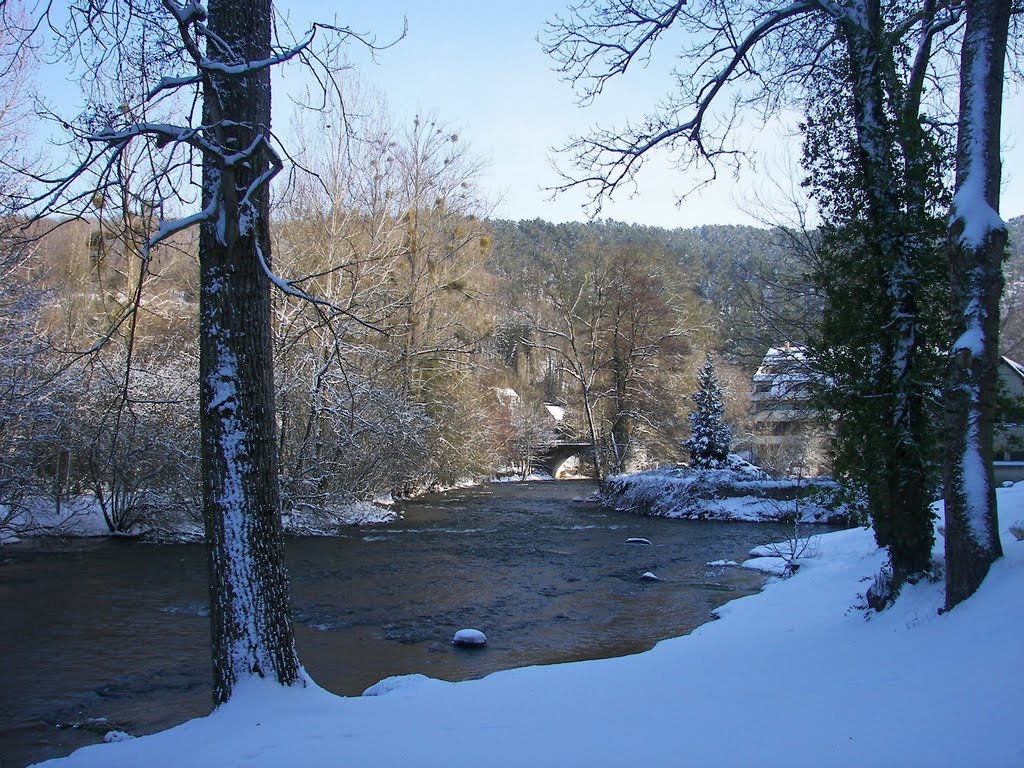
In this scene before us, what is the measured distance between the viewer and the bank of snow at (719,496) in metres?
23.2

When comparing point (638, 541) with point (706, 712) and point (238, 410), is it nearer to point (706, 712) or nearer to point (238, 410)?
point (706, 712)

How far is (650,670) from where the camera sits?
20.0 feet

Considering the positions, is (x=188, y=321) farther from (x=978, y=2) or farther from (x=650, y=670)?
(x=978, y=2)

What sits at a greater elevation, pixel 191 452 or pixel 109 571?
pixel 191 452

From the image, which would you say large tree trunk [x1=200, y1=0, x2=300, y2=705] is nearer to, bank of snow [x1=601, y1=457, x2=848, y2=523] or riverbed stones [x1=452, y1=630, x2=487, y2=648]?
riverbed stones [x1=452, y1=630, x2=487, y2=648]

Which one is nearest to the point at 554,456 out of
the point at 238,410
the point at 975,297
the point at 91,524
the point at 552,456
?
the point at 552,456

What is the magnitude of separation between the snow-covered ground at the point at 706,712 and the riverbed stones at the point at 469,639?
2.60 meters

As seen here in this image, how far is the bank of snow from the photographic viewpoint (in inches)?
914

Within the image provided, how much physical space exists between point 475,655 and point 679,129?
6396mm

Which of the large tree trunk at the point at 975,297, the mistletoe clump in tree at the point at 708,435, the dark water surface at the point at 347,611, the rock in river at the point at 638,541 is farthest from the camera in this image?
the mistletoe clump in tree at the point at 708,435

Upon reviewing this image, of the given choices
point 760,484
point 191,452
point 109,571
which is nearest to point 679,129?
point 109,571

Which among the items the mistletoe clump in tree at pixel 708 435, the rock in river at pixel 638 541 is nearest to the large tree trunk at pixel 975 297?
the rock in river at pixel 638 541

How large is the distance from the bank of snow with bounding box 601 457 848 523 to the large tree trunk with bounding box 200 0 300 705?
65.7 feet

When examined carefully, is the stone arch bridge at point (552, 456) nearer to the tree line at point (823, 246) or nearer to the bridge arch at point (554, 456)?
the bridge arch at point (554, 456)
